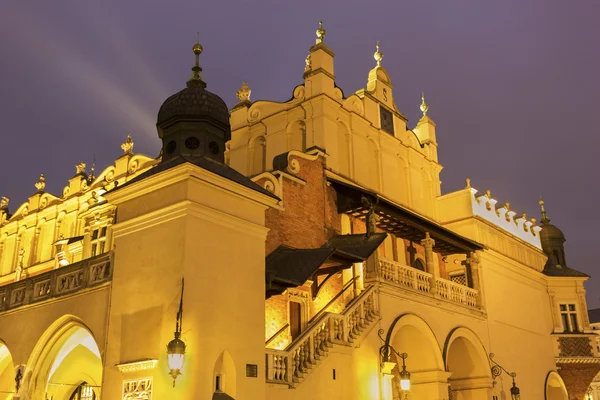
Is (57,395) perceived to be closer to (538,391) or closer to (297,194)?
(297,194)

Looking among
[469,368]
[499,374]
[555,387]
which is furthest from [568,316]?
[469,368]

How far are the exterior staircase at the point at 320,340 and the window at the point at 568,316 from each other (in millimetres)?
17798

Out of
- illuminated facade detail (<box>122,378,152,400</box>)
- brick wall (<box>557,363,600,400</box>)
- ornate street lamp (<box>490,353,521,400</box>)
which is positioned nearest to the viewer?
illuminated facade detail (<box>122,378,152,400</box>)

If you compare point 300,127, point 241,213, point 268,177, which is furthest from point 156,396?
point 300,127

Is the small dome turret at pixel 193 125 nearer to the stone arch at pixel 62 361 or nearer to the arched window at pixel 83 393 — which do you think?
the stone arch at pixel 62 361

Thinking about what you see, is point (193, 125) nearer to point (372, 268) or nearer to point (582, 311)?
point (372, 268)

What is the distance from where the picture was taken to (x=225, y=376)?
14031 mm

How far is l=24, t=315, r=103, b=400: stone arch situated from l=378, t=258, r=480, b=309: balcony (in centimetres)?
846

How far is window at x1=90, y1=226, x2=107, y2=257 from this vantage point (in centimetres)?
2431

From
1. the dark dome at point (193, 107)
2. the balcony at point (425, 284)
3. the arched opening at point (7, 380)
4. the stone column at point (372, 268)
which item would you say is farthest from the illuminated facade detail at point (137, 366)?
the balcony at point (425, 284)

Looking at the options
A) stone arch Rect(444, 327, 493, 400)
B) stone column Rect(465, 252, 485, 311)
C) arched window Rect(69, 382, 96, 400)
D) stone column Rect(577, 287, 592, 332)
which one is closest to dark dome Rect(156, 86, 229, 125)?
arched window Rect(69, 382, 96, 400)

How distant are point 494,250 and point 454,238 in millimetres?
4593

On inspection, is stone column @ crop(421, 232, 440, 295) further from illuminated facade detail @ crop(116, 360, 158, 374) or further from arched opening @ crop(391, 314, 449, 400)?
illuminated facade detail @ crop(116, 360, 158, 374)

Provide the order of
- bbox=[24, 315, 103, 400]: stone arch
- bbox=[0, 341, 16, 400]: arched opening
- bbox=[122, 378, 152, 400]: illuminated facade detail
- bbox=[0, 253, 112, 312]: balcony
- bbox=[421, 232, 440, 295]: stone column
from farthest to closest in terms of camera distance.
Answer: bbox=[421, 232, 440, 295]: stone column, bbox=[0, 341, 16, 400]: arched opening, bbox=[24, 315, 103, 400]: stone arch, bbox=[0, 253, 112, 312]: balcony, bbox=[122, 378, 152, 400]: illuminated facade detail
